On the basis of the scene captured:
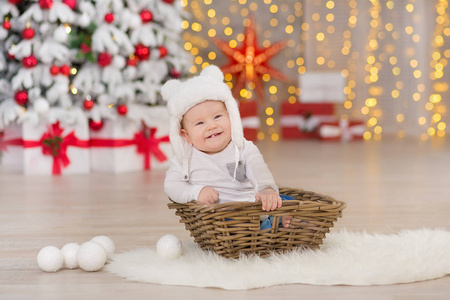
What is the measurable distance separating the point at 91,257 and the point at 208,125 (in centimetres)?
55

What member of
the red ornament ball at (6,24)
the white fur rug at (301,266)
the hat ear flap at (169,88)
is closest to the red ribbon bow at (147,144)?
the red ornament ball at (6,24)

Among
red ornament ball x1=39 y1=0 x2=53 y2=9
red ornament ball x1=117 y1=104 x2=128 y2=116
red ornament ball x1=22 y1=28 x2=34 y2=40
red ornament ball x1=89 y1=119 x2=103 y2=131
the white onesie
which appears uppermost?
red ornament ball x1=39 y1=0 x2=53 y2=9

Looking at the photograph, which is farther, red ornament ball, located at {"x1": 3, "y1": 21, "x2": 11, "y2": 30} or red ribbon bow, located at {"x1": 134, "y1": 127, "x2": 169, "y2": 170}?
red ribbon bow, located at {"x1": 134, "y1": 127, "x2": 169, "y2": 170}

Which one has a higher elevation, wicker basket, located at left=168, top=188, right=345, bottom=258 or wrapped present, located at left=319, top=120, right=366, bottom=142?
wrapped present, located at left=319, top=120, right=366, bottom=142

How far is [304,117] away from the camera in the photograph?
7320 millimetres

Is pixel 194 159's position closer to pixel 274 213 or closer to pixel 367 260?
pixel 274 213

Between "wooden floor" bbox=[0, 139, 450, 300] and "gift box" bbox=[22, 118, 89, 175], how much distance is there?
17 centimetres

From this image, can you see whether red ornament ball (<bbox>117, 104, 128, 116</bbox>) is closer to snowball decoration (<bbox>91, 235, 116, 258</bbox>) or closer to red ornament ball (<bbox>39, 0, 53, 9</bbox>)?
red ornament ball (<bbox>39, 0, 53, 9</bbox>)

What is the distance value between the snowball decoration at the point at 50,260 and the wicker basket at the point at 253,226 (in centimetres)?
40

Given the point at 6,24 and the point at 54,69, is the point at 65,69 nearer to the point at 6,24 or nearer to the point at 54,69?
the point at 54,69

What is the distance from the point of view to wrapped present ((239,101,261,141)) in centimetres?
679

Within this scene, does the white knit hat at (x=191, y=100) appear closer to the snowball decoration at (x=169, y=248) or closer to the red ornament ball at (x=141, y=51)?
the snowball decoration at (x=169, y=248)

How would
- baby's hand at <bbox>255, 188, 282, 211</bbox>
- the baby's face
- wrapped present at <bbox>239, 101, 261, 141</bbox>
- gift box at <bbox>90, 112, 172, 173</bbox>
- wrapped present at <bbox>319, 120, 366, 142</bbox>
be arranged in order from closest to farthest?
1. baby's hand at <bbox>255, 188, 282, 211</bbox>
2. the baby's face
3. gift box at <bbox>90, 112, 172, 173</bbox>
4. wrapped present at <bbox>239, 101, 261, 141</bbox>
5. wrapped present at <bbox>319, 120, 366, 142</bbox>

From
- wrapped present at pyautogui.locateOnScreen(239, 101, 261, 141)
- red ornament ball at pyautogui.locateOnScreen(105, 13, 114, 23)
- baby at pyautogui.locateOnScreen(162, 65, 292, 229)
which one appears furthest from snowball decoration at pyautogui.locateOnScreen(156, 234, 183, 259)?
wrapped present at pyautogui.locateOnScreen(239, 101, 261, 141)
